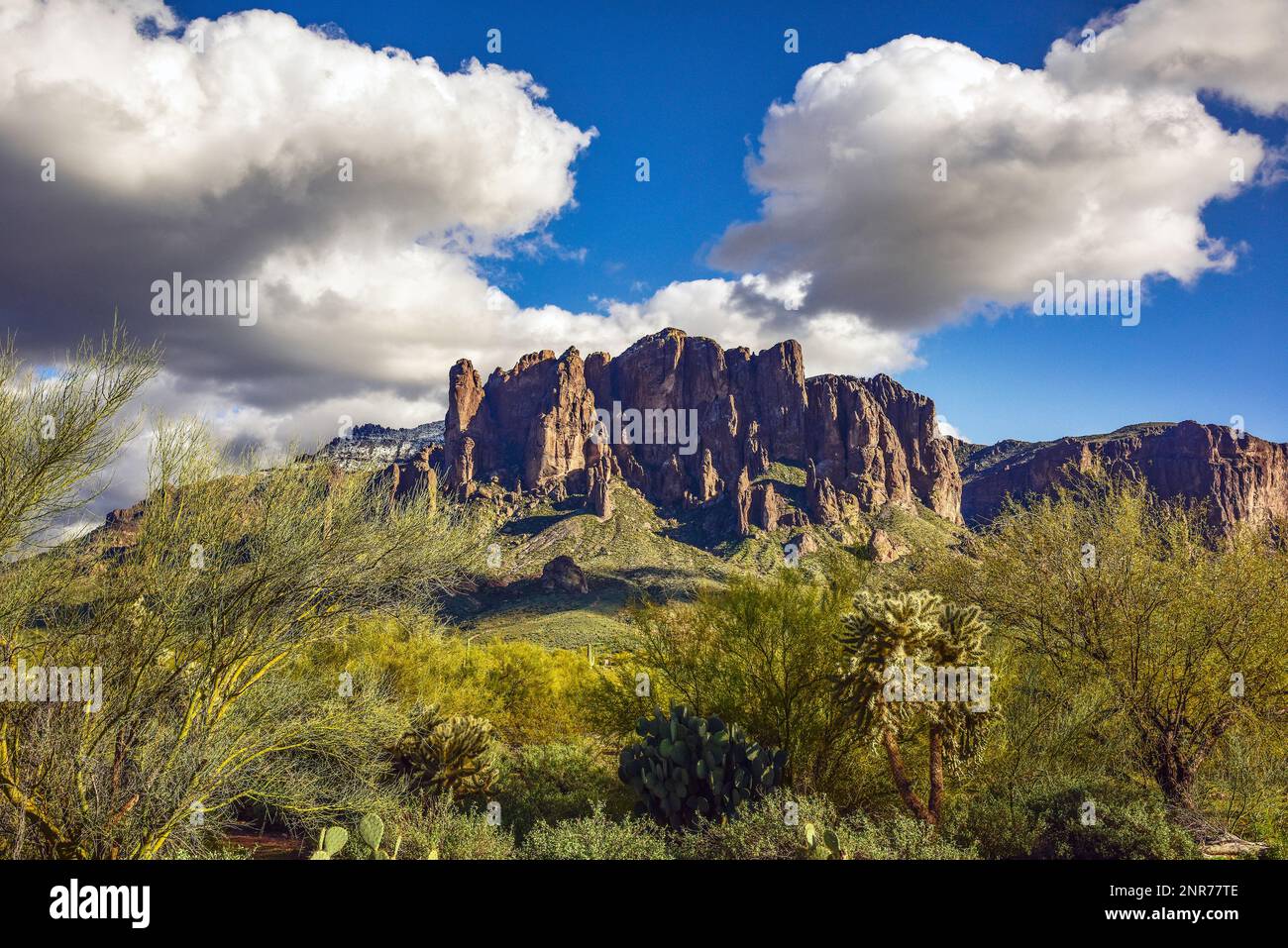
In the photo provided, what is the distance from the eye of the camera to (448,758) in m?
13.9

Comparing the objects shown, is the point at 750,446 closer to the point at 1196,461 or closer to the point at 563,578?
the point at 563,578

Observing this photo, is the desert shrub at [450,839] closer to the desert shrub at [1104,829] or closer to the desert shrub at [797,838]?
the desert shrub at [797,838]

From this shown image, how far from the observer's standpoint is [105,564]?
9398 millimetres

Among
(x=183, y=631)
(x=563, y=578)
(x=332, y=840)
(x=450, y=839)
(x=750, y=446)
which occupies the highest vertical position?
(x=750, y=446)

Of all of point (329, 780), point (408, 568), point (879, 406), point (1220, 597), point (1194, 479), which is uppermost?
point (879, 406)

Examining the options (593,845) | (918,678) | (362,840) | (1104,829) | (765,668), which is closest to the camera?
(593,845)

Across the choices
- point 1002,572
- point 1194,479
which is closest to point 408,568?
point 1002,572

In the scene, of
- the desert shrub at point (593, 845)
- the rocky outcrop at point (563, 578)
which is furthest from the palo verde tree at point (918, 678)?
the rocky outcrop at point (563, 578)

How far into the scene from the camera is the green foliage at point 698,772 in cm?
1099

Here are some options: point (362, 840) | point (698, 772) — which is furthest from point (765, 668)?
point (362, 840)

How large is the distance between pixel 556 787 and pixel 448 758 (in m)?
3.00

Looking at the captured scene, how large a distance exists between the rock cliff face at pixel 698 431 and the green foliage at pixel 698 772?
123 meters
